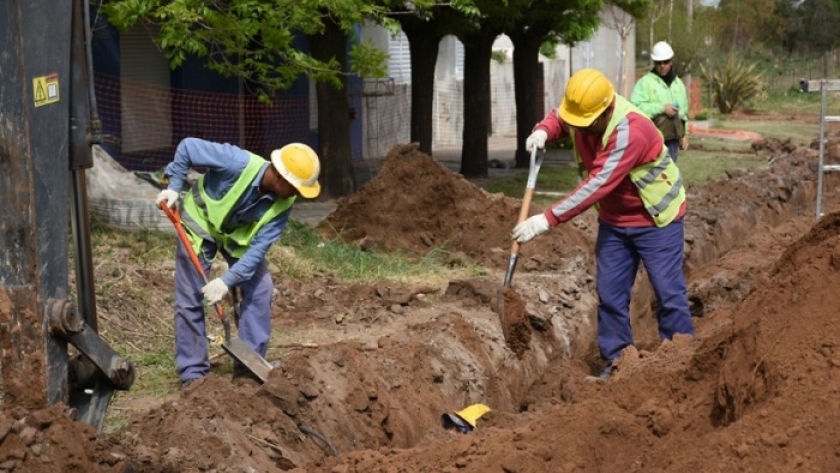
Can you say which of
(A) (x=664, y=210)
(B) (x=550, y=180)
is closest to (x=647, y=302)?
(A) (x=664, y=210)

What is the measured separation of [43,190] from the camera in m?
5.31

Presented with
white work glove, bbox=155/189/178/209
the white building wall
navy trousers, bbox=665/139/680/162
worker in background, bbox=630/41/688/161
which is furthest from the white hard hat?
white work glove, bbox=155/189/178/209

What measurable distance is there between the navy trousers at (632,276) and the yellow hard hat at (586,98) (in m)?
0.85

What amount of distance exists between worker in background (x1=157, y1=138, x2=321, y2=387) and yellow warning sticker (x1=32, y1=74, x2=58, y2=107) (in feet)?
6.62

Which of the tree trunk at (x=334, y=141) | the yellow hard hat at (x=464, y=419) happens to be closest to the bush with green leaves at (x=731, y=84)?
the tree trunk at (x=334, y=141)

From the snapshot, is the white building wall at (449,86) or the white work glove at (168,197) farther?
the white building wall at (449,86)

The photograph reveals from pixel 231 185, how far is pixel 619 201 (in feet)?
8.27

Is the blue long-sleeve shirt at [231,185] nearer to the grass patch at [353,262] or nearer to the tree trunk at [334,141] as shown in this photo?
the grass patch at [353,262]

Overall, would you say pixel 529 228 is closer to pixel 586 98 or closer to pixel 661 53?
pixel 586 98

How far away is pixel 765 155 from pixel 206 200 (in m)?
19.8

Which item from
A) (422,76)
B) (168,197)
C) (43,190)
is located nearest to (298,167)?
(168,197)

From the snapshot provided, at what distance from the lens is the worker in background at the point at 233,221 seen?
752 centimetres

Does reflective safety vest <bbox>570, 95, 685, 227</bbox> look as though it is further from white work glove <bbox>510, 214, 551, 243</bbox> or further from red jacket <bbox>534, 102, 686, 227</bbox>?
white work glove <bbox>510, 214, 551, 243</bbox>

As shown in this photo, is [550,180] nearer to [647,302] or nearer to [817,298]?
[647,302]
